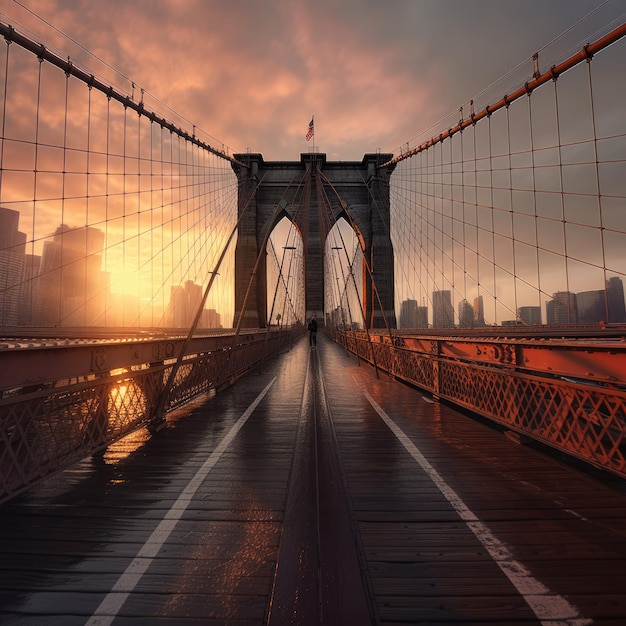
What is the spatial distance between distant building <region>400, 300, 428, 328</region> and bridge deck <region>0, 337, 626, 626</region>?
27535mm

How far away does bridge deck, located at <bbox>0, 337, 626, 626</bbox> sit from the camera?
2.17m

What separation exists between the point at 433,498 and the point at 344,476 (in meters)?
1.04

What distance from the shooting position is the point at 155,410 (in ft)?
19.7

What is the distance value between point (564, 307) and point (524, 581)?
15.0 meters

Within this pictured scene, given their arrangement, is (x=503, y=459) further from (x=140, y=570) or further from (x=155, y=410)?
(x=155, y=410)

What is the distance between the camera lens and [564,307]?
46.5ft

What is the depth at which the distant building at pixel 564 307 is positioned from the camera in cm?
1080

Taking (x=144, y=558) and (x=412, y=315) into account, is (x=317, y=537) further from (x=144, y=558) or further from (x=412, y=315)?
(x=412, y=315)

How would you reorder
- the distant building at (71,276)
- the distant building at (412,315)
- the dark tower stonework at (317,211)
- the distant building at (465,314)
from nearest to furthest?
the distant building at (71,276)
the distant building at (465,314)
the distant building at (412,315)
the dark tower stonework at (317,211)

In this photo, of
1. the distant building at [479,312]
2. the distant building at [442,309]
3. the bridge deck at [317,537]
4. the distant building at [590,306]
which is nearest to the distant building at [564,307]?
the distant building at [590,306]

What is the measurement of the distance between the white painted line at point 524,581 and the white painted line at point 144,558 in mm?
2656

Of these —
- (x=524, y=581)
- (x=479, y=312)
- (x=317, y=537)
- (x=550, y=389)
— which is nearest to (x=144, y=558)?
(x=317, y=537)

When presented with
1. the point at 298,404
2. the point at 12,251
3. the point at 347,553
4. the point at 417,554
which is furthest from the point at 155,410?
the point at 12,251

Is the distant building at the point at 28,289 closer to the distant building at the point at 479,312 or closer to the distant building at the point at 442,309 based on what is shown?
the distant building at the point at 479,312
